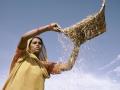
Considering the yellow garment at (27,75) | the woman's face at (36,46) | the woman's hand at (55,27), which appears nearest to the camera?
the woman's hand at (55,27)

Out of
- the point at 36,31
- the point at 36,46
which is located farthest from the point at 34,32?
the point at 36,46

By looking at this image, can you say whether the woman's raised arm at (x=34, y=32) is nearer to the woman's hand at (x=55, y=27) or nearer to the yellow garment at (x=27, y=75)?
the woman's hand at (x=55, y=27)

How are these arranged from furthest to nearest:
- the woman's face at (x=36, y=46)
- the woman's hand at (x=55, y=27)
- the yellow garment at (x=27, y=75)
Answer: the woman's face at (x=36, y=46) < the yellow garment at (x=27, y=75) < the woman's hand at (x=55, y=27)

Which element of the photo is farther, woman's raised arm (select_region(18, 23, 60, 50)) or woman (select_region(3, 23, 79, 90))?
woman (select_region(3, 23, 79, 90))

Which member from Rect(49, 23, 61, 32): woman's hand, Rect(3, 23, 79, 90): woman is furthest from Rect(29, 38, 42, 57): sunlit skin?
Rect(49, 23, 61, 32): woman's hand

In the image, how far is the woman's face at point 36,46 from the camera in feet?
17.4

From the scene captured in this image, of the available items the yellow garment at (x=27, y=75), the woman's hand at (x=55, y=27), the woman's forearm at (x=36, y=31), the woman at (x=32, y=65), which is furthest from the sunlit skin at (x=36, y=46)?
the woman's hand at (x=55, y=27)

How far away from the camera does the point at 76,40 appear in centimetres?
558

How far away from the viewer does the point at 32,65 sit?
528 centimetres

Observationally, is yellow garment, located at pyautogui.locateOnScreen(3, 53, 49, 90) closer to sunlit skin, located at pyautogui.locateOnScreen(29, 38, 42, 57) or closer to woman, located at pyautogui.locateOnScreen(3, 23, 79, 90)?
woman, located at pyautogui.locateOnScreen(3, 23, 79, 90)

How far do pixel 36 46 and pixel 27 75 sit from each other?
57 cm

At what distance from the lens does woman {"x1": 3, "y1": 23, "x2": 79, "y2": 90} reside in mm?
5047

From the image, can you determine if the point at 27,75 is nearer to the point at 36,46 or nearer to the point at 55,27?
the point at 36,46

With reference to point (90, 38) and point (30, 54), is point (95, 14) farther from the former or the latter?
point (30, 54)
